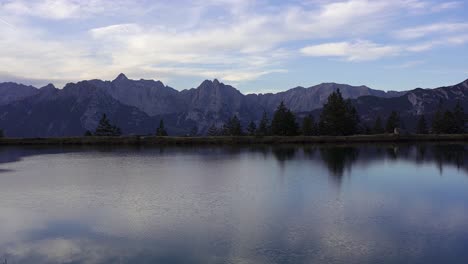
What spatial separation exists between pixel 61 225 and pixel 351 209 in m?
19.9

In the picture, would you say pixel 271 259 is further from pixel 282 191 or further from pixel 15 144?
pixel 15 144

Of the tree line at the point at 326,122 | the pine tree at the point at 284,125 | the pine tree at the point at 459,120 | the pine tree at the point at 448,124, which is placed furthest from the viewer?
the pine tree at the point at 459,120

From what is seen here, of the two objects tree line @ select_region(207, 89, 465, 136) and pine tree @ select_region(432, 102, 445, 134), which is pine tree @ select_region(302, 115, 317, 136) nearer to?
tree line @ select_region(207, 89, 465, 136)

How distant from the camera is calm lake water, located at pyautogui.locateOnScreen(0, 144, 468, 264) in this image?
71.4 feet

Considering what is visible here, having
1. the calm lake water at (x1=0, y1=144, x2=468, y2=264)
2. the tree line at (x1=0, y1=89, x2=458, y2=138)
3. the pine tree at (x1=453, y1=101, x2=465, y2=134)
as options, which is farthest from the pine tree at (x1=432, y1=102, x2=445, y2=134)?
the calm lake water at (x1=0, y1=144, x2=468, y2=264)

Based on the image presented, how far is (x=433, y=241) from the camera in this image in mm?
23422

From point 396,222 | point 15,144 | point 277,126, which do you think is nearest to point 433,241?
point 396,222

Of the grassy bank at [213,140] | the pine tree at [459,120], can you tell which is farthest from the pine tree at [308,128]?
the pine tree at [459,120]

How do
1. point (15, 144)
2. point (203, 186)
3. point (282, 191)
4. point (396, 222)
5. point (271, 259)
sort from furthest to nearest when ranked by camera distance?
point (15, 144), point (203, 186), point (282, 191), point (396, 222), point (271, 259)

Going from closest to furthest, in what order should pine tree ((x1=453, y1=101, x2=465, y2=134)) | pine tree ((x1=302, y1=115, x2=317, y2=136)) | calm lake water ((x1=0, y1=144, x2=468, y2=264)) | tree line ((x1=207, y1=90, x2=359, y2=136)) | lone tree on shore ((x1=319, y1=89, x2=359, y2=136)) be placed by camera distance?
1. calm lake water ((x1=0, y1=144, x2=468, y2=264))
2. tree line ((x1=207, y1=90, x2=359, y2=136))
3. lone tree on shore ((x1=319, y1=89, x2=359, y2=136))
4. pine tree ((x1=302, y1=115, x2=317, y2=136))
5. pine tree ((x1=453, y1=101, x2=465, y2=134))

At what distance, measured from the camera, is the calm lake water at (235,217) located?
2175 centimetres

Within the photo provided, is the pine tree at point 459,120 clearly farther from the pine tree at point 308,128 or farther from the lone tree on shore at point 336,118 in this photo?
the pine tree at point 308,128

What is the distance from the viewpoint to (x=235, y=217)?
29.0 metres

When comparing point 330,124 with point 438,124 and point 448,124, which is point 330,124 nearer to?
point 438,124
